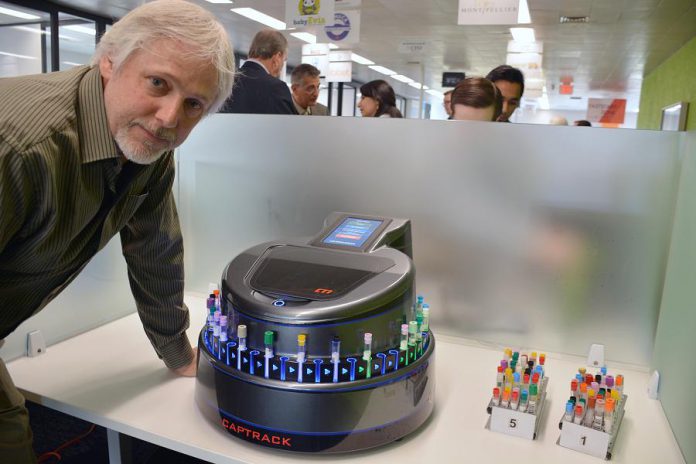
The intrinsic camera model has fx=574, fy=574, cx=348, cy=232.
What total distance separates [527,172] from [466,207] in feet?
0.51

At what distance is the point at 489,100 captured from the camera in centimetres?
164

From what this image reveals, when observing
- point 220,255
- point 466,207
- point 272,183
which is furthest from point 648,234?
point 220,255

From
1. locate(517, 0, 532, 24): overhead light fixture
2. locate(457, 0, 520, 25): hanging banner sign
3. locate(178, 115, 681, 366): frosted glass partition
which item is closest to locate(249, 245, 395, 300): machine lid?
locate(178, 115, 681, 366): frosted glass partition

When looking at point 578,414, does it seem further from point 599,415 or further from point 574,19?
point 574,19

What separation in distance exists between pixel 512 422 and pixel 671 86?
8859 mm

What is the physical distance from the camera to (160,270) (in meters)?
1.13

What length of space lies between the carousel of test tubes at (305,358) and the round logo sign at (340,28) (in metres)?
1.87

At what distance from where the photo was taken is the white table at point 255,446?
2.93ft

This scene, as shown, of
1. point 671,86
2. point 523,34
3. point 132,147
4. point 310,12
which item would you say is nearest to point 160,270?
point 132,147

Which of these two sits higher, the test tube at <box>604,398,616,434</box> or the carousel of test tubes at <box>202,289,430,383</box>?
the carousel of test tubes at <box>202,289,430,383</box>

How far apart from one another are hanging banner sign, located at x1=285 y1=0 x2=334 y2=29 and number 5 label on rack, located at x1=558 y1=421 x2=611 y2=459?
1605 millimetres

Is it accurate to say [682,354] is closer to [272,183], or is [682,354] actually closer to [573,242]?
[573,242]

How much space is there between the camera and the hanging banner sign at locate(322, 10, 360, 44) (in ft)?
8.25

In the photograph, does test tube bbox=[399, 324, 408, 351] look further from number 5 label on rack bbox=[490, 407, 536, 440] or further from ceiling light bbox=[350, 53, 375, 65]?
ceiling light bbox=[350, 53, 375, 65]
